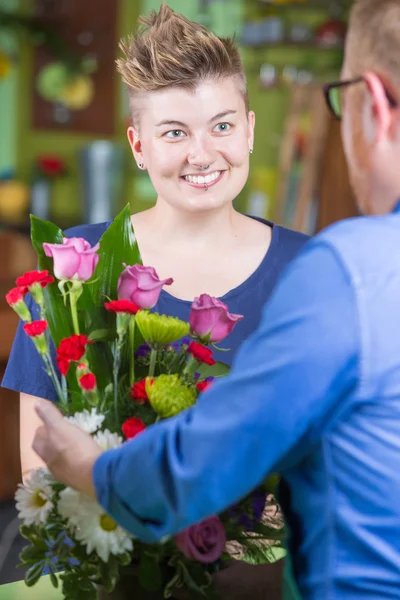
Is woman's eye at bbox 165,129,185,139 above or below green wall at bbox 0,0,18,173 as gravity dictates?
above

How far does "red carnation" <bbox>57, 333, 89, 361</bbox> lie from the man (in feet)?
0.36

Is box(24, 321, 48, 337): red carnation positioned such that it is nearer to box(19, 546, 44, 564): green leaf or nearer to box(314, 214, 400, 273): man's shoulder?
box(19, 546, 44, 564): green leaf

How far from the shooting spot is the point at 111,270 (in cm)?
107

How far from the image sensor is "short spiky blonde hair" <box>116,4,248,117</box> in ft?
4.19

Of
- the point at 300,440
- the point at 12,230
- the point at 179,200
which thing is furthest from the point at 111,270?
the point at 12,230

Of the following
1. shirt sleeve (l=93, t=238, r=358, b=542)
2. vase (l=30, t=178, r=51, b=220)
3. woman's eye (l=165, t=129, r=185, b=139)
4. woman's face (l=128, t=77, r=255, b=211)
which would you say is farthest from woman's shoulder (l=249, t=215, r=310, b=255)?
vase (l=30, t=178, r=51, b=220)

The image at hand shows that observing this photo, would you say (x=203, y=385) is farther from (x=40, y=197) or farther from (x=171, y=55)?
(x=40, y=197)

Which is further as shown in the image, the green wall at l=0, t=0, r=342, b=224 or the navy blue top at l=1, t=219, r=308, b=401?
the green wall at l=0, t=0, r=342, b=224

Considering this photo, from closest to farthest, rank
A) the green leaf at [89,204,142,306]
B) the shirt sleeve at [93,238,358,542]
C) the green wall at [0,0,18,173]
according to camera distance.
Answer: the shirt sleeve at [93,238,358,542]
the green leaf at [89,204,142,306]
the green wall at [0,0,18,173]

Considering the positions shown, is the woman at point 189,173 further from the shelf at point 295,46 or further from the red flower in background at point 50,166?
the red flower in background at point 50,166

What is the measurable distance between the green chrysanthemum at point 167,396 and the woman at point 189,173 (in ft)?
1.30

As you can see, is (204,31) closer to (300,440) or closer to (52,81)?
(300,440)

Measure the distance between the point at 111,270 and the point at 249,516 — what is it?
33cm

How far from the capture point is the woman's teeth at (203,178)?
51.7 inches
